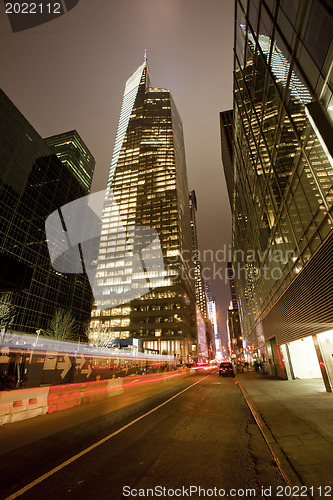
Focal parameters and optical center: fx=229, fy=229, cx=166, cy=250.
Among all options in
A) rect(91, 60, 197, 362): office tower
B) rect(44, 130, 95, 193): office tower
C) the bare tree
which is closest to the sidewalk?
the bare tree

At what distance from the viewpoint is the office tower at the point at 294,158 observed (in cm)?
961

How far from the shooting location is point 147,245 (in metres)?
111

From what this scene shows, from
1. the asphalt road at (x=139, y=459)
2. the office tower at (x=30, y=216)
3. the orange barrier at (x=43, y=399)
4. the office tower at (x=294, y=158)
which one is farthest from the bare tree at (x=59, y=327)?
the asphalt road at (x=139, y=459)

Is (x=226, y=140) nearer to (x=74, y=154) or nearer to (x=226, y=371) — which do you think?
(x=226, y=371)

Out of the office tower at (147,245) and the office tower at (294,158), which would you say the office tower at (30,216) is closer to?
the office tower at (147,245)

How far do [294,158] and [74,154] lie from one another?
439 feet

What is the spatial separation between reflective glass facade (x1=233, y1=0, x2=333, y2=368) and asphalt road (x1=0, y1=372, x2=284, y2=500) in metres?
8.41

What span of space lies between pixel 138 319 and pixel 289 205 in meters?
88.8

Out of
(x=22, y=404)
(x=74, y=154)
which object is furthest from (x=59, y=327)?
(x=74, y=154)

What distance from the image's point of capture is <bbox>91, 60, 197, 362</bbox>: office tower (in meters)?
94.2

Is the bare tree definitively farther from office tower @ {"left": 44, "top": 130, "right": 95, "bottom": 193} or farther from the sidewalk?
office tower @ {"left": 44, "top": 130, "right": 95, "bottom": 193}

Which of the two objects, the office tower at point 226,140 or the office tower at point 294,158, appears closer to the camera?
the office tower at point 294,158

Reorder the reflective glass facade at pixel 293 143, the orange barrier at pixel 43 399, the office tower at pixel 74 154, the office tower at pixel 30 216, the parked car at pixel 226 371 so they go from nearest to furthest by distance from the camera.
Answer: the orange barrier at pixel 43 399, the reflective glass facade at pixel 293 143, the parked car at pixel 226 371, the office tower at pixel 30 216, the office tower at pixel 74 154

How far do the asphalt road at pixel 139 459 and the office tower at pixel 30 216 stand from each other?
2164 inches
